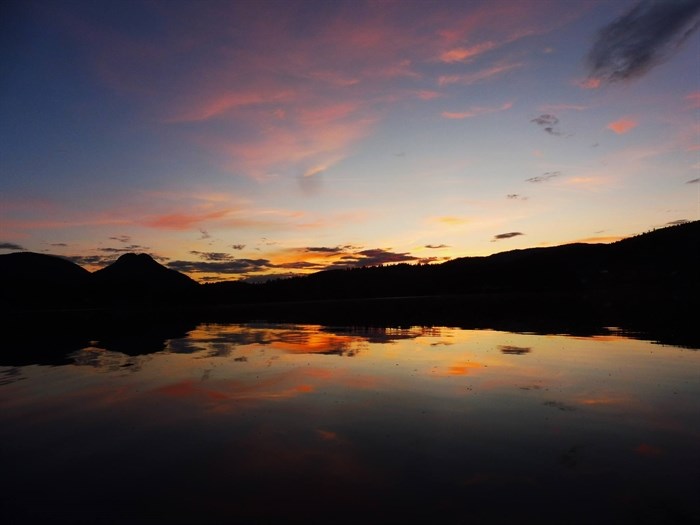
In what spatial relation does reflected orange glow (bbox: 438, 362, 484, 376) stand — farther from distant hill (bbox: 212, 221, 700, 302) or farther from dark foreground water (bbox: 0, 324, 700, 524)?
distant hill (bbox: 212, 221, 700, 302)

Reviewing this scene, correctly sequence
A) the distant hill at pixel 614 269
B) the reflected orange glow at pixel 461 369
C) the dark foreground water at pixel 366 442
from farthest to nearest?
the distant hill at pixel 614 269
the reflected orange glow at pixel 461 369
the dark foreground water at pixel 366 442

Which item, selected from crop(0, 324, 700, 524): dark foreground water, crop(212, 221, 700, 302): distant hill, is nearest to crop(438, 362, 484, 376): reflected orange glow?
crop(0, 324, 700, 524): dark foreground water

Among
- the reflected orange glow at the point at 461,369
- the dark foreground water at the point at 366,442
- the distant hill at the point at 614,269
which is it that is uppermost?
the distant hill at the point at 614,269

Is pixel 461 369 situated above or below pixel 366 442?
above

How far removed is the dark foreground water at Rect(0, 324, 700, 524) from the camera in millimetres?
9555

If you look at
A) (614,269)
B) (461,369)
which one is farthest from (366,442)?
(614,269)

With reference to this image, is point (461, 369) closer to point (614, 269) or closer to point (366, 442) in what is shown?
point (366, 442)

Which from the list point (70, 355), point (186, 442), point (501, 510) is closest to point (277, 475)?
point (186, 442)

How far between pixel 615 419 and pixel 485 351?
14.9 metres

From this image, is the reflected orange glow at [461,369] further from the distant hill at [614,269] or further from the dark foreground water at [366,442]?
the distant hill at [614,269]

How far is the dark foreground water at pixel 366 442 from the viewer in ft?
31.3

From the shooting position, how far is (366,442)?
13359mm

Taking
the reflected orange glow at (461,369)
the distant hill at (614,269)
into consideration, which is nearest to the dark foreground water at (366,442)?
the reflected orange glow at (461,369)

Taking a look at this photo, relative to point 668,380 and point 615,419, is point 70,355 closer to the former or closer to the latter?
point 615,419
